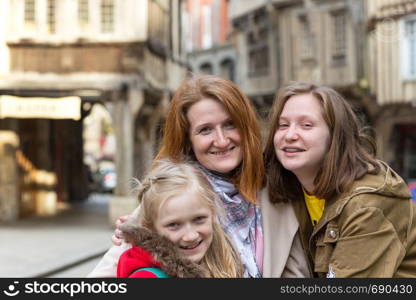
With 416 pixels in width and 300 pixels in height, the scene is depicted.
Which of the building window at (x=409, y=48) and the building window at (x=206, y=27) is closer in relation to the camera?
the building window at (x=409, y=48)

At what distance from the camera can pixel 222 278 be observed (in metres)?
2.54

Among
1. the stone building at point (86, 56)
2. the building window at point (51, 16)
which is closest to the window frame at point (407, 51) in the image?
the stone building at point (86, 56)

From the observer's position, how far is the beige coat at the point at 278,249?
285 centimetres

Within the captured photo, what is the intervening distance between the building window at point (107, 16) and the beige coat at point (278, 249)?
1295 centimetres

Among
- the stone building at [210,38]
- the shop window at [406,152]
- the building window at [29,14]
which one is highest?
the stone building at [210,38]

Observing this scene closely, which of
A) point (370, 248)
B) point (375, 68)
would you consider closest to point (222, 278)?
point (370, 248)

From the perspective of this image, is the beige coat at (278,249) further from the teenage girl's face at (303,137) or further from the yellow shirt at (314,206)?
the teenage girl's face at (303,137)

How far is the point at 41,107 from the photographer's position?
14406 mm

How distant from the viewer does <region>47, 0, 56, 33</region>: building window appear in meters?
15.4

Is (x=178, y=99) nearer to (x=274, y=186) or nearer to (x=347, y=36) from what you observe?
(x=274, y=186)

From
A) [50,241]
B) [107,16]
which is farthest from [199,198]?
[107,16]

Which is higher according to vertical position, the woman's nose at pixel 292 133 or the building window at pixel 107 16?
the building window at pixel 107 16

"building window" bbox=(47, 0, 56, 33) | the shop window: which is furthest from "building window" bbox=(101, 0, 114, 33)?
the shop window

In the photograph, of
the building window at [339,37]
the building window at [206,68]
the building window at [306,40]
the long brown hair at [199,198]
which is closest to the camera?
the long brown hair at [199,198]
